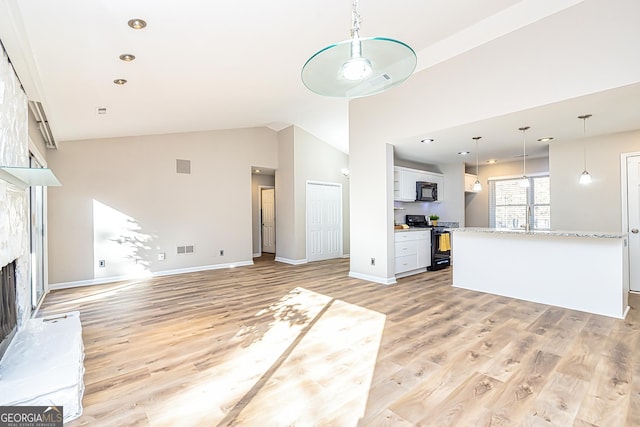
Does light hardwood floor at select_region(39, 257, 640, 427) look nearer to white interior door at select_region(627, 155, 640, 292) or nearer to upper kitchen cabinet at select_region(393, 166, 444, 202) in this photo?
white interior door at select_region(627, 155, 640, 292)

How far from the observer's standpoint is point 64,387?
1.83m

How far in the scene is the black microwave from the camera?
258 inches

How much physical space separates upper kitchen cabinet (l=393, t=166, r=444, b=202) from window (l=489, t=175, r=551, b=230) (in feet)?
5.15

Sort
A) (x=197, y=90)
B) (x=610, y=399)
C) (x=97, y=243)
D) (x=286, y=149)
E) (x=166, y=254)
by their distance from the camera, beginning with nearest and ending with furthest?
(x=610, y=399) < (x=197, y=90) < (x=97, y=243) < (x=166, y=254) < (x=286, y=149)

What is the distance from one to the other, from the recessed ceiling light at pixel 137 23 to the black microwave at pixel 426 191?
541 centimetres

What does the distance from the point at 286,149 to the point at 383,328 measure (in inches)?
207

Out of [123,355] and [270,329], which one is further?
Result: [270,329]

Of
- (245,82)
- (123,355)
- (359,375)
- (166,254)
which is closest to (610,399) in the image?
(359,375)

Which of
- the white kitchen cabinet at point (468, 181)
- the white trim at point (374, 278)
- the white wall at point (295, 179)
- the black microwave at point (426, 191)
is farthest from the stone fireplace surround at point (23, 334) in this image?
the white kitchen cabinet at point (468, 181)

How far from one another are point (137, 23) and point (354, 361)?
3.11 m

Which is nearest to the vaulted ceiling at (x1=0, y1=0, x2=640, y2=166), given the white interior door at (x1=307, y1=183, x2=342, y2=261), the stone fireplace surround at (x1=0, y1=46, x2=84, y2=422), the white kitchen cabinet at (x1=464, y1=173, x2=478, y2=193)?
the stone fireplace surround at (x1=0, y1=46, x2=84, y2=422)

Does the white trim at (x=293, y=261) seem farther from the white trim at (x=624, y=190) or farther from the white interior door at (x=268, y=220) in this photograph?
the white trim at (x=624, y=190)

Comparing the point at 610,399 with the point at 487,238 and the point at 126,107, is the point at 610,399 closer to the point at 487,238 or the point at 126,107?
the point at 487,238

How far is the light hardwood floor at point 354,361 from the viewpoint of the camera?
6.23 ft
